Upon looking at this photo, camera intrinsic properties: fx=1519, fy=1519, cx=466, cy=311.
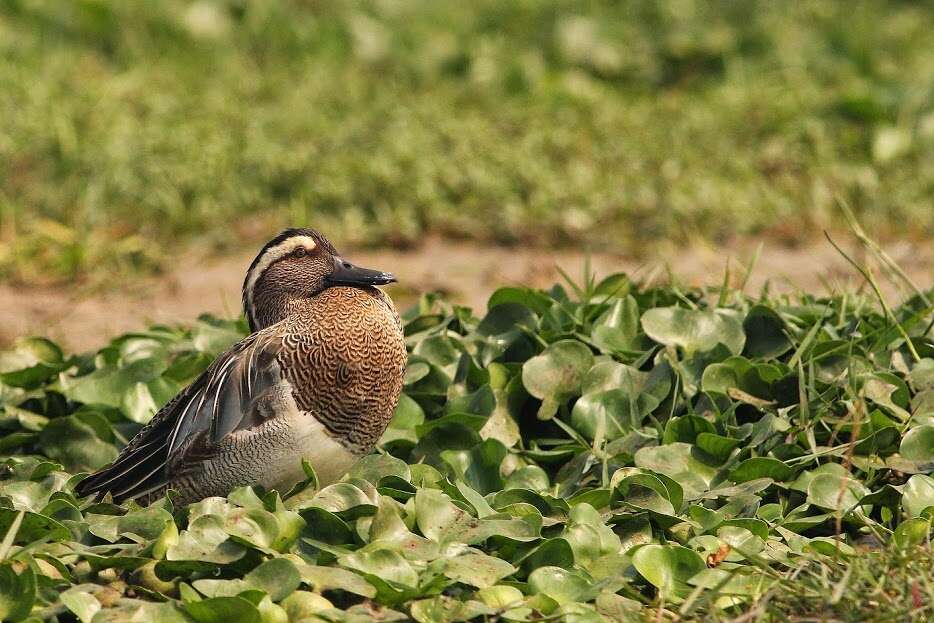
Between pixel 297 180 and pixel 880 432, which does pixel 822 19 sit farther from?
pixel 880 432

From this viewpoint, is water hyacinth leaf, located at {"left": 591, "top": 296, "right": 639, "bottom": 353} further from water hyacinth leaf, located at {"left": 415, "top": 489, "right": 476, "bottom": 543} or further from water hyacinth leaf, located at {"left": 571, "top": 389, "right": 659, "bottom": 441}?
water hyacinth leaf, located at {"left": 415, "top": 489, "right": 476, "bottom": 543}

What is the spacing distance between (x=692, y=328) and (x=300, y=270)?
134 centimetres

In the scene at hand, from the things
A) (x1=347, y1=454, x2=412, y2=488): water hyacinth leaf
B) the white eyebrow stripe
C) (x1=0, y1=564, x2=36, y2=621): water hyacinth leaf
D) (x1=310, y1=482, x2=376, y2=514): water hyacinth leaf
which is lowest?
(x1=347, y1=454, x2=412, y2=488): water hyacinth leaf

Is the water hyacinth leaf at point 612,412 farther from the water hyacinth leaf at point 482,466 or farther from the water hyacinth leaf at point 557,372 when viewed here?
the water hyacinth leaf at point 482,466

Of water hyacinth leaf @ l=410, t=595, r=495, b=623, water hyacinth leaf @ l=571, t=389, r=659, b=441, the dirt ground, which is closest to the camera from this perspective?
water hyacinth leaf @ l=410, t=595, r=495, b=623

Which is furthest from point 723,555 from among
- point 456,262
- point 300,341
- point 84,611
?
point 456,262

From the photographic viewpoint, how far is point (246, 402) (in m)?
4.00

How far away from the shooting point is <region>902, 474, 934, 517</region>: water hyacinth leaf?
13.0 ft

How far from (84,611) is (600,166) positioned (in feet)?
16.1

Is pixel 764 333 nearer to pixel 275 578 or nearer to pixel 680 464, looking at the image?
pixel 680 464

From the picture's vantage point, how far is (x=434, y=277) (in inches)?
273

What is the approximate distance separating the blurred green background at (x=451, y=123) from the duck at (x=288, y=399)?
10.1ft

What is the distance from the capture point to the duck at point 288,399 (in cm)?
394

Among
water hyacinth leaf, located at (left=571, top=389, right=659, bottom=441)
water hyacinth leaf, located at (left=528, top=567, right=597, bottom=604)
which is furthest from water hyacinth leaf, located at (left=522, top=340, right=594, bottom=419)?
water hyacinth leaf, located at (left=528, top=567, right=597, bottom=604)
